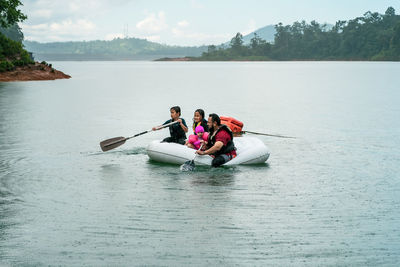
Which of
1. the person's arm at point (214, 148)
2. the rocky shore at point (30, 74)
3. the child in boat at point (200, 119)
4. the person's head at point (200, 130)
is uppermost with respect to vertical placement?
the child in boat at point (200, 119)

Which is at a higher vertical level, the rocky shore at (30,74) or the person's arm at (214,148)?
the person's arm at (214,148)

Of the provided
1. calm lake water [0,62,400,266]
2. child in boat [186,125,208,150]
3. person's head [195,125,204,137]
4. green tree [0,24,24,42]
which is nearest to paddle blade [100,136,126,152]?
calm lake water [0,62,400,266]

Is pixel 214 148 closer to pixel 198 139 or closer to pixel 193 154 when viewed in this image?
pixel 193 154

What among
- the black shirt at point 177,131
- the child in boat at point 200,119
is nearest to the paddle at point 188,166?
the child in boat at point 200,119

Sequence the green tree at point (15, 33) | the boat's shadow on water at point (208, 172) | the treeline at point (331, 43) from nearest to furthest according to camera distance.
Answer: the boat's shadow on water at point (208, 172) → the green tree at point (15, 33) → the treeline at point (331, 43)

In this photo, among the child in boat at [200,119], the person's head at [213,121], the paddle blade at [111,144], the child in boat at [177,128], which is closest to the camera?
the person's head at [213,121]

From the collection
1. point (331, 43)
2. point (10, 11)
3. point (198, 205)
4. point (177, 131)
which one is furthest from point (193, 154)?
point (331, 43)

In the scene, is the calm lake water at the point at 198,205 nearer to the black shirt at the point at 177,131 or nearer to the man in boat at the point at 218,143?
the man in boat at the point at 218,143

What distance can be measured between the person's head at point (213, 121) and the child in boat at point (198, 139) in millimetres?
445

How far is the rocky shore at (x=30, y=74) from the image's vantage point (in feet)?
149

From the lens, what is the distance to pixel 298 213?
26.5 feet

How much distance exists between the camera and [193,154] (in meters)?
11.2

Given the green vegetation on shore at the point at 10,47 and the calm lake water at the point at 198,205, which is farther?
the green vegetation on shore at the point at 10,47

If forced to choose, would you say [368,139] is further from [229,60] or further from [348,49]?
[229,60]
